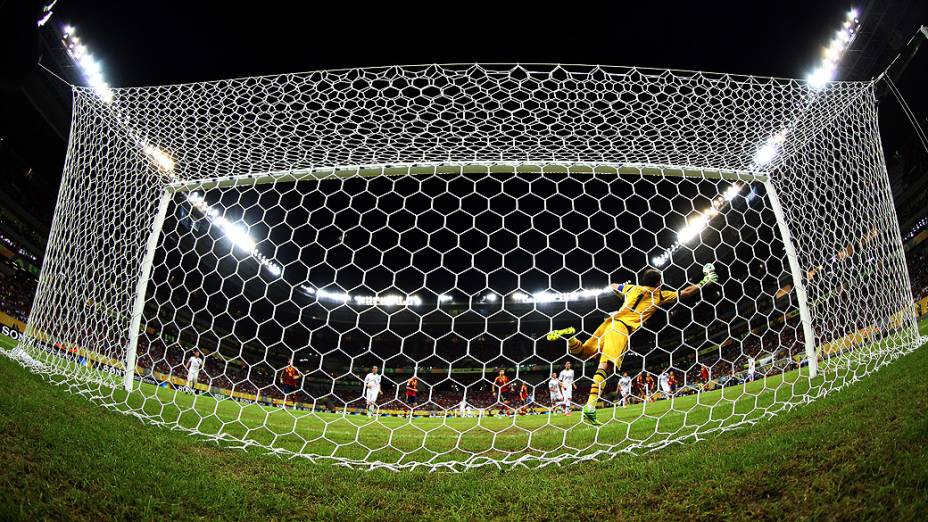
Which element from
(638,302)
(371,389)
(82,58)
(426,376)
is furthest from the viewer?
(426,376)

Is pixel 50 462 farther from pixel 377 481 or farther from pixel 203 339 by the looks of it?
pixel 203 339

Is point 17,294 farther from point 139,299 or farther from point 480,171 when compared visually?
point 480,171

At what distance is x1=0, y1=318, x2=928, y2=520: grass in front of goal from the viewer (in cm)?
146

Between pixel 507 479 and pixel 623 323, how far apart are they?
274cm

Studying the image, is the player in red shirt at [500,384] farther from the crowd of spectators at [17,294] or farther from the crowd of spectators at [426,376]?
the crowd of spectators at [17,294]

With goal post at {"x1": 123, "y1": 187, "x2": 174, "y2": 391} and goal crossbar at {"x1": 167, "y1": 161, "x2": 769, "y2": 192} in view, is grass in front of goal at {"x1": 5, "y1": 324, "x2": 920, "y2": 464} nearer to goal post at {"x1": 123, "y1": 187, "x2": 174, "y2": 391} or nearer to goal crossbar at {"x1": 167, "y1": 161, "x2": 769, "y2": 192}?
goal post at {"x1": 123, "y1": 187, "x2": 174, "y2": 391}

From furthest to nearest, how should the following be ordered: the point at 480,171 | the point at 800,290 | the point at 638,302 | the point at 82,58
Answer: the point at 82,58 → the point at 638,302 → the point at 480,171 → the point at 800,290

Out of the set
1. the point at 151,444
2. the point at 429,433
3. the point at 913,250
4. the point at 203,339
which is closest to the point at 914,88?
the point at 913,250

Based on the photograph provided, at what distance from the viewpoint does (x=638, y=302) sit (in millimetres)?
4547

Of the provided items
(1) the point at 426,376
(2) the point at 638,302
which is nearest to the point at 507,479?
(2) the point at 638,302

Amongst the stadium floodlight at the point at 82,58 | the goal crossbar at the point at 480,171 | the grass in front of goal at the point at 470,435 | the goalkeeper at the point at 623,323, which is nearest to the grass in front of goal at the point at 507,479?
the grass in front of goal at the point at 470,435

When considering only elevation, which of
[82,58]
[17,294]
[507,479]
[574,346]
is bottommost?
[507,479]

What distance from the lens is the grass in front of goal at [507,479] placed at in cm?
146

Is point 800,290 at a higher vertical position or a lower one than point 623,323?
higher
